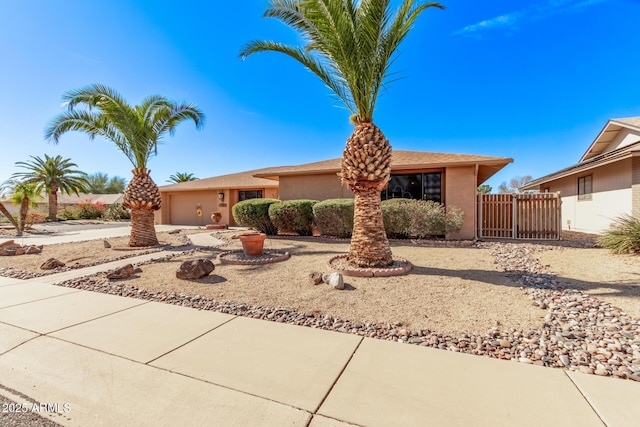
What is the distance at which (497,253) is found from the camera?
854cm

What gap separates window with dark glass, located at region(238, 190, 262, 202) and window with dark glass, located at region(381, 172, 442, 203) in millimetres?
10357

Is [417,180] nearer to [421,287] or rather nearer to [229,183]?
[421,287]

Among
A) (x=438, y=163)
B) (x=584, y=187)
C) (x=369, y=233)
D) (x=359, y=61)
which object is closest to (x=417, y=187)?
(x=438, y=163)

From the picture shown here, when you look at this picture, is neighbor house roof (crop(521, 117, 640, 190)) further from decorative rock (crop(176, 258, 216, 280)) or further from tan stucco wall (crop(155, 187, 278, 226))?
tan stucco wall (crop(155, 187, 278, 226))

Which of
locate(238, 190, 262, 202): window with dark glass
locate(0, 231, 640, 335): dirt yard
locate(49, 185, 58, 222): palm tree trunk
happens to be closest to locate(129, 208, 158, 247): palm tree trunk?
locate(0, 231, 640, 335): dirt yard

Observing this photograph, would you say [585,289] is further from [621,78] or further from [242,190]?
[242,190]

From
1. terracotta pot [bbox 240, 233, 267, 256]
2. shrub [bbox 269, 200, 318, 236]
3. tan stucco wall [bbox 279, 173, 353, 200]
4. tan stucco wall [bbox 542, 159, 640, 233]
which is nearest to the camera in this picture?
terracotta pot [bbox 240, 233, 267, 256]

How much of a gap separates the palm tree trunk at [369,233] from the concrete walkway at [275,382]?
10.3 feet

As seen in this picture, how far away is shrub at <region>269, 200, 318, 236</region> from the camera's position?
12.4 metres

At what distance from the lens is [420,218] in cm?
1062

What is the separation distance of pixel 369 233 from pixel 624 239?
26.2 ft

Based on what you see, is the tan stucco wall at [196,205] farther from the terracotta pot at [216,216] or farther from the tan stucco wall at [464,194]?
the tan stucco wall at [464,194]

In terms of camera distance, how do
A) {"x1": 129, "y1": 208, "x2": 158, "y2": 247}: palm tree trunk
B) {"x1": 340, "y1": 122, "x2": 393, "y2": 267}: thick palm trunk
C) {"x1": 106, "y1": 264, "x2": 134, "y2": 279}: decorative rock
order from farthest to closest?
{"x1": 129, "y1": 208, "x2": 158, "y2": 247}: palm tree trunk
{"x1": 340, "y1": 122, "x2": 393, "y2": 267}: thick palm trunk
{"x1": 106, "y1": 264, "x2": 134, "y2": 279}: decorative rock

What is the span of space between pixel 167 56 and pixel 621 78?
2066cm
